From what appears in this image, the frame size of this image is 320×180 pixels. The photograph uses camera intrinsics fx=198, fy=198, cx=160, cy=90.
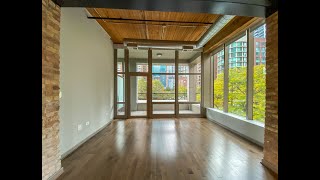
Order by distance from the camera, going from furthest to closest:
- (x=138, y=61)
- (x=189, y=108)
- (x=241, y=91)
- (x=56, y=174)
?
1. (x=189, y=108)
2. (x=138, y=61)
3. (x=241, y=91)
4. (x=56, y=174)

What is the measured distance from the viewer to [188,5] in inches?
127

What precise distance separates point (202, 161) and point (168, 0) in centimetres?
297

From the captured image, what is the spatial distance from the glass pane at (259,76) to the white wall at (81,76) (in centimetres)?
462

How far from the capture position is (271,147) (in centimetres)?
351

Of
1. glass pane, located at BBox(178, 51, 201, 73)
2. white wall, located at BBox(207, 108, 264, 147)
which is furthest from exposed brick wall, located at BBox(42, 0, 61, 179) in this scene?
glass pane, located at BBox(178, 51, 201, 73)

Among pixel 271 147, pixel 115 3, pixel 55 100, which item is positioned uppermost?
pixel 115 3

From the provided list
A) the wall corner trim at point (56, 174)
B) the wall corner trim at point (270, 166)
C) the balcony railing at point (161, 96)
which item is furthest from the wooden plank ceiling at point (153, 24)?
the wall corner trim at point (56, 174)

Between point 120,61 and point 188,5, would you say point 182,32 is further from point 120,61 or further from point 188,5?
point 188,5

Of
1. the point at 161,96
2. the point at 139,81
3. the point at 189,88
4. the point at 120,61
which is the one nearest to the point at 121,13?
the point at 120,61

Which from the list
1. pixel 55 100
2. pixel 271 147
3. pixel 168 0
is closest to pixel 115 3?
pixel 168 0

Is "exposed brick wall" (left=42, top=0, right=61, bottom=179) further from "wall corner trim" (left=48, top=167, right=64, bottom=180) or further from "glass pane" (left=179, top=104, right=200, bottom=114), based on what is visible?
"glass pane" (left=179, top=104, right=200, bottom=114)

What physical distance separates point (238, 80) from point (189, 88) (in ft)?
12.3

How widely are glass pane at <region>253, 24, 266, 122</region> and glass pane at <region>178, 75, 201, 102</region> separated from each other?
440 centimetres
